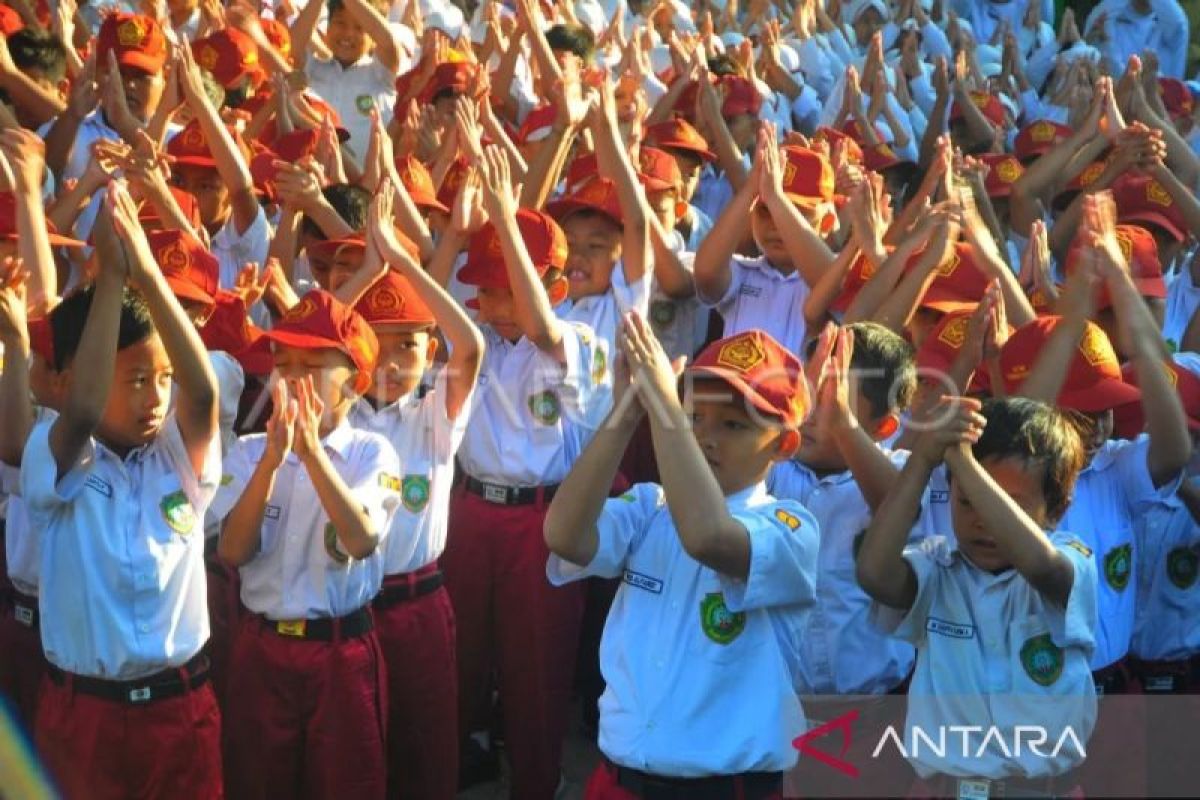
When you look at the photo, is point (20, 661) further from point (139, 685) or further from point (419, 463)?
point (419, 463)

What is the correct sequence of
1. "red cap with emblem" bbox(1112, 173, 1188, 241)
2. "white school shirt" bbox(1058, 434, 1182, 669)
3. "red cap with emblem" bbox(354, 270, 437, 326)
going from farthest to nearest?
1. "red cap with emblem" bbox(1112, 173, 1188, 241)
2. "red cap with emblem" bbox(354, 270, 437, 326)
3. "white school shirt" bbox(1058, 434, 1182, 669)

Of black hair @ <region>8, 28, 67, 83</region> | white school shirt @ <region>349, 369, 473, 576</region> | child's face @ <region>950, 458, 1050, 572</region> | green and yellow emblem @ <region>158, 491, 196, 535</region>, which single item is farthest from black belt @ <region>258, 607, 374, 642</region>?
black hair @ <region>8, 28, 67, 83</region>

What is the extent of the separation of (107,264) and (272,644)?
1.12 meters

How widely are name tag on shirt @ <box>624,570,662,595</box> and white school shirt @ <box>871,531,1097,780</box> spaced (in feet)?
1.58

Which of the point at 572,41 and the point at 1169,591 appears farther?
the point at 572,41

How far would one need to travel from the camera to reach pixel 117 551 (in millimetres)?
3504

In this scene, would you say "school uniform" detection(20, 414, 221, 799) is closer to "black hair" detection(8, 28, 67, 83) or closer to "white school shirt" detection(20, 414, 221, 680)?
"white school shirt" detection(20, 414, 221, 680)

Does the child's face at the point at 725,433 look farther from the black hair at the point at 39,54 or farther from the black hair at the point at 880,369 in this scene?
the black hair at the point at 39,54

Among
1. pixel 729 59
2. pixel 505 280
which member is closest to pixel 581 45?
pixel 729 59

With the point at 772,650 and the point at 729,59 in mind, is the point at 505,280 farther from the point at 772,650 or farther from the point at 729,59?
the point at 729,59

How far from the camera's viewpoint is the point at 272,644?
392cm

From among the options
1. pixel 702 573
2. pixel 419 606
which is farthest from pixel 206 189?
pixel 702 573

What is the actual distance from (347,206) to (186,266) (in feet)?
4.01

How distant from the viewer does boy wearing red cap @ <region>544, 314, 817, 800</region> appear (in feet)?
10.2
